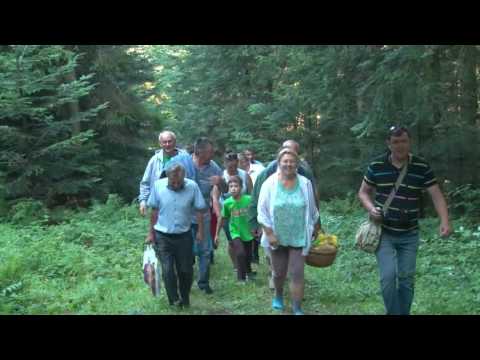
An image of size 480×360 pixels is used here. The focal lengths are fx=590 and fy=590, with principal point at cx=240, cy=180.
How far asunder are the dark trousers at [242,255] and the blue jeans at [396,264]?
129 inches

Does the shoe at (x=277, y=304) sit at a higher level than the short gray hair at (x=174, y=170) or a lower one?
lower

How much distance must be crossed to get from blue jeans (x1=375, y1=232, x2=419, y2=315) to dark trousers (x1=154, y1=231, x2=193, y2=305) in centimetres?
246

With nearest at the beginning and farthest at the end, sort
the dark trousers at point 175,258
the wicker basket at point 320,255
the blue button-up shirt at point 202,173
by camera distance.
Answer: the wicker basket at point 320,255 < the dark trousers at point 175,258 < the blue button-up shirt at point 202,173

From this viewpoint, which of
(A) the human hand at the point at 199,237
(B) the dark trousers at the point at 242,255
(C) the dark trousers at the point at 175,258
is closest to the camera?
(C) the dark trousers at the point at 175,258

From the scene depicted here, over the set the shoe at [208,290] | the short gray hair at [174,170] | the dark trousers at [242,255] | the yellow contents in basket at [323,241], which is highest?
the short gray hair at [174,170]

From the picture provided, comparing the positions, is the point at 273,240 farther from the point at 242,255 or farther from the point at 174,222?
the point at 242,255

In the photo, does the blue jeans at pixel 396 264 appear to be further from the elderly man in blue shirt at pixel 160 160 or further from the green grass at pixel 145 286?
the elderly man in blue shirt at pixel 160 160

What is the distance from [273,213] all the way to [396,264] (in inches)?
57.9

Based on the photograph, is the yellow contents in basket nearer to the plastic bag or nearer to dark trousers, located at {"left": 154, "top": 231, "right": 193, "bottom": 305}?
dark trousers, located at {"left": 154, "top": 231, "right": 193, "bottom": 305}

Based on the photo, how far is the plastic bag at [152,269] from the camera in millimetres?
7445

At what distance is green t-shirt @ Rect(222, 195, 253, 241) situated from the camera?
29.6 ft

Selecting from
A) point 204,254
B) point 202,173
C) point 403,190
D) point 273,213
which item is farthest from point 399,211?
point 202,173

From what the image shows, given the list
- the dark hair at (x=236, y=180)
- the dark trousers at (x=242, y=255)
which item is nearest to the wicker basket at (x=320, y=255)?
the dark trousers at (x=242, y=255)
